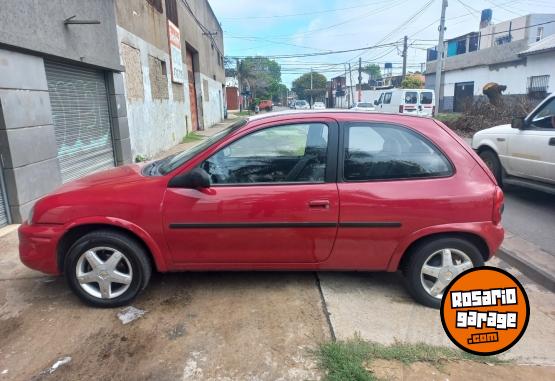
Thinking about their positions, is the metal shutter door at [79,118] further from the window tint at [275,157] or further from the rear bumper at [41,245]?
the window tint at [275,157]

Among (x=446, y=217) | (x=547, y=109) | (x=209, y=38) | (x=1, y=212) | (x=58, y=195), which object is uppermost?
(x=209, y=38)

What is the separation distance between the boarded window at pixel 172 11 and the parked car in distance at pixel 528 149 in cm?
1281

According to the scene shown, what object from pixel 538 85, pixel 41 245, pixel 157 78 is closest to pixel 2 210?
pixel 41 245

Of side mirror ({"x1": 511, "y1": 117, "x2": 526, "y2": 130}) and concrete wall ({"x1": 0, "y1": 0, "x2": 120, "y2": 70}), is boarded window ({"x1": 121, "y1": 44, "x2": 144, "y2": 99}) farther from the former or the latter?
side mirror ({"x1": 511, "y1": 117, "x2": 526, "y2": 130})

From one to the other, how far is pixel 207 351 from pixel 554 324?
2658 mm

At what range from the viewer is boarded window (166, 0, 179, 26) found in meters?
14.9

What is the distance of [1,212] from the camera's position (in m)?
5.16

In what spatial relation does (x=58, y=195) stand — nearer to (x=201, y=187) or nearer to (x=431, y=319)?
(x=201, y=187)

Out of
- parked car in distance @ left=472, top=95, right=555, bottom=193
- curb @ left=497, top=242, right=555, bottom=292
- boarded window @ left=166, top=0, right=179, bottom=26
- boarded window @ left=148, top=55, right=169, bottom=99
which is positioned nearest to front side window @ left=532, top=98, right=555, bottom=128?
parked car in distance @ left=472, top=95, right=555, bottom=193

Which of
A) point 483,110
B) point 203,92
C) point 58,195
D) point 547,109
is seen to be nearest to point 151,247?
point 58,195

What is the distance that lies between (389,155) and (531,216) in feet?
12.8

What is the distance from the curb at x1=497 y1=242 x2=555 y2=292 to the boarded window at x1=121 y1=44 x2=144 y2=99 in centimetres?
872

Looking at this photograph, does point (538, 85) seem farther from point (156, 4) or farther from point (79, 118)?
point (79, 118)

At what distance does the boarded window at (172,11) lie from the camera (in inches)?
585
